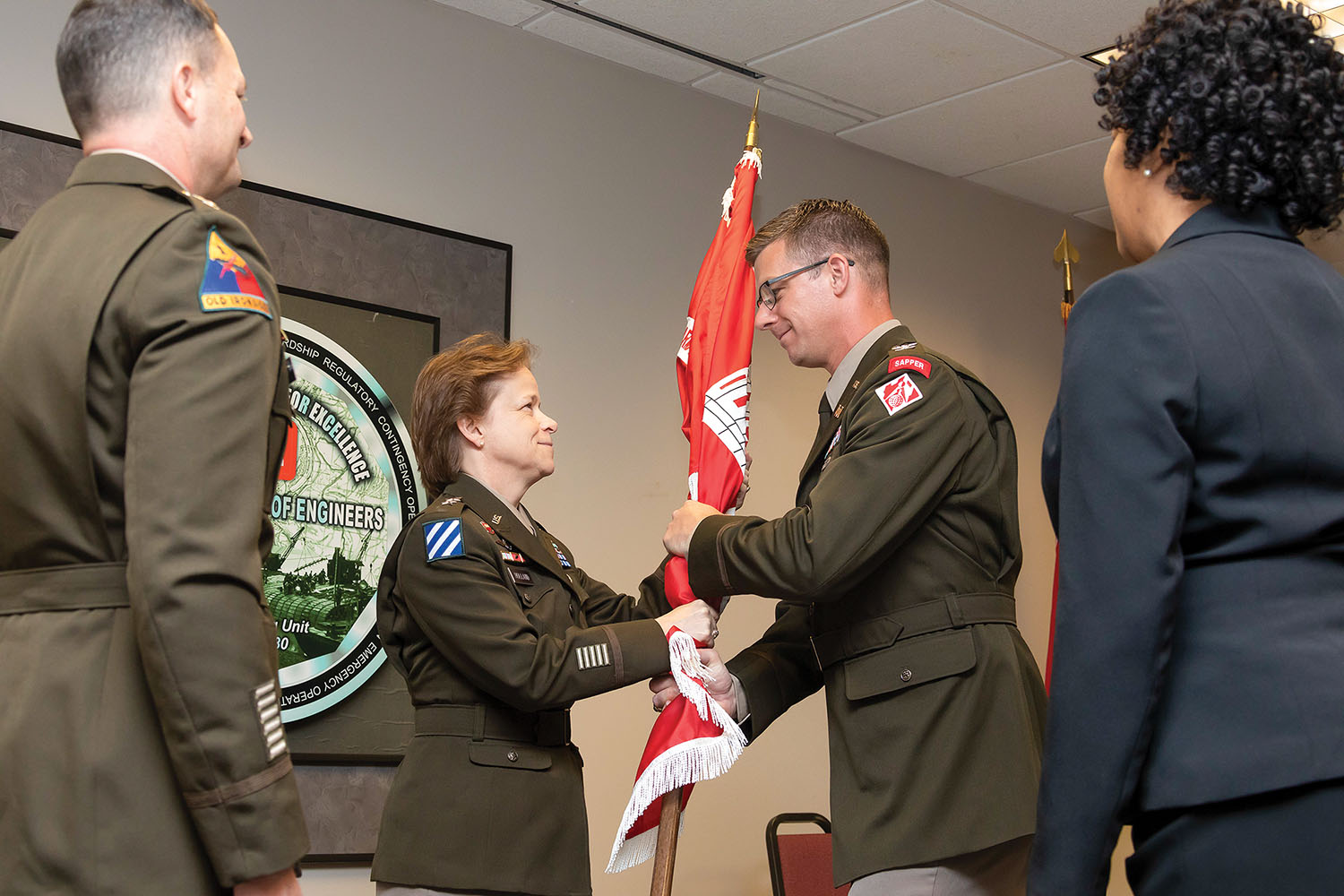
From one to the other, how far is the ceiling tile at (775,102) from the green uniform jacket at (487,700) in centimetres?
273

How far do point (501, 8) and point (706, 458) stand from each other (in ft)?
7.04

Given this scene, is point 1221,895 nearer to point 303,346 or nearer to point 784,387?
point 303,346

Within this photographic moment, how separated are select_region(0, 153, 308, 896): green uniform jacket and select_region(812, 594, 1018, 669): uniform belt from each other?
114cm

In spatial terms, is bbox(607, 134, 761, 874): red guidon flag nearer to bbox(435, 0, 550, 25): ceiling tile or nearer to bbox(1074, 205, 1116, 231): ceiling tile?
bbox(435, 0, 550, 25): ceiling tile

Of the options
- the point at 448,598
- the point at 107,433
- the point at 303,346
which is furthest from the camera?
the point at 303,346

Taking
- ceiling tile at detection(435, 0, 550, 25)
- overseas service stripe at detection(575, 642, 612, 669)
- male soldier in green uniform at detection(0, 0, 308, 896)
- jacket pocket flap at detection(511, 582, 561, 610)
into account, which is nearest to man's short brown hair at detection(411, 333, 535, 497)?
jacket pocket flap at detection(511, 582, 561, 610)

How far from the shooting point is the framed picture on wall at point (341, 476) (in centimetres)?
350

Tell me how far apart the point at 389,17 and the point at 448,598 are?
238 cm

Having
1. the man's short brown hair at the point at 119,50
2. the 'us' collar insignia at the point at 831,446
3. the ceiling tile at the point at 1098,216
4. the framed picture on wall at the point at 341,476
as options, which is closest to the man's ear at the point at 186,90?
the man's short brown hair at the point at 119,50

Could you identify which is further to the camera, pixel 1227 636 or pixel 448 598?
pixel 448 598

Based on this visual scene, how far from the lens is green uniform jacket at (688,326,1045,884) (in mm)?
2078

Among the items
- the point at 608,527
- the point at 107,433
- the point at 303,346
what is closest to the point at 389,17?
the point at 303,346

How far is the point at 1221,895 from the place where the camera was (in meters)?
1.22

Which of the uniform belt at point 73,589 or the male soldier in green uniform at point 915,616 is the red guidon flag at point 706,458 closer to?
the male soldier in green uniform at point 915,616
